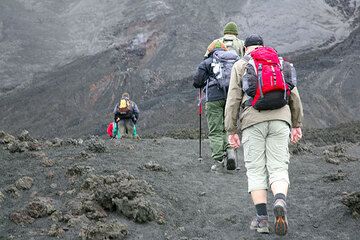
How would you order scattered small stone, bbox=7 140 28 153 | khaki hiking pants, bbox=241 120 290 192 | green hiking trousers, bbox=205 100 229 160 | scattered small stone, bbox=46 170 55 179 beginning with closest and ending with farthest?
khaki hiking pants, bbox=241 120 290 192 < scattered small stone, bbox=46 170 55 179 < green hiking trousers, bbox=205 100 229 160 < scattered small stone, bbox=7 140 28 153

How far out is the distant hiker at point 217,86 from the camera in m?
6.78

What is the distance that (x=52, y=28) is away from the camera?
4491cm

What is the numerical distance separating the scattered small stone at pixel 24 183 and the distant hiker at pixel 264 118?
2625mm

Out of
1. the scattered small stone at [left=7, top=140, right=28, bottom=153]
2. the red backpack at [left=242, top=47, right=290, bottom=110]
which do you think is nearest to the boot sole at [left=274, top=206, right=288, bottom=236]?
the red backpack at [left=242, top=47, right=290, bottom=110]

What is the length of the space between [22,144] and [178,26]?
101 ft

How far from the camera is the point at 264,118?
448cm

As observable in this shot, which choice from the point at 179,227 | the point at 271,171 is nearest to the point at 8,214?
the point at 179,227

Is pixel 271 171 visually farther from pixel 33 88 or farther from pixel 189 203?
pixel 33 88

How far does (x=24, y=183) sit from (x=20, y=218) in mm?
1169

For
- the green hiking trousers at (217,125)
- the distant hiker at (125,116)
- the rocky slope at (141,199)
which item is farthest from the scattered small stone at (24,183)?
the distant hiker at (125,116)

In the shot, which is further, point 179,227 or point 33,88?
point 33,88

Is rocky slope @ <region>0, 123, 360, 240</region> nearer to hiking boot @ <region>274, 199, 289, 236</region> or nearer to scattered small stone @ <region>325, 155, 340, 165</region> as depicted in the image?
hiking boot @ <region>274, 199, 289, 236</region>

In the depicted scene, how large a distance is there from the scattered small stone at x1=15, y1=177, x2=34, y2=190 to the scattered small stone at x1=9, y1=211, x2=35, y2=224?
1008 millimetres

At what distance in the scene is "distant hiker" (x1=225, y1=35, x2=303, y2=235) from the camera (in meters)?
4.40
